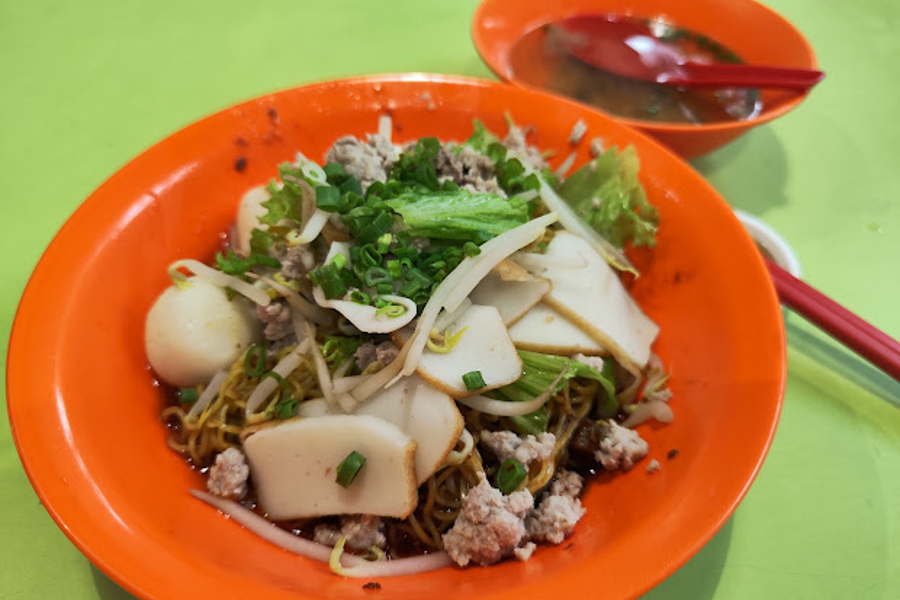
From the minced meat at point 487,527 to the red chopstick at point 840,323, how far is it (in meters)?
0.95

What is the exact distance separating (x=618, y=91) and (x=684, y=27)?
1.90ft

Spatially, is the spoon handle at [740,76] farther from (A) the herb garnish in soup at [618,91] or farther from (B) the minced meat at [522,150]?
(B) the minced meat at [522,150]

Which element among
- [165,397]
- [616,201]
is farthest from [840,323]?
[165,397]

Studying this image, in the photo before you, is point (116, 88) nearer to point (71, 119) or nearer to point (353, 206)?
point (71, 119)

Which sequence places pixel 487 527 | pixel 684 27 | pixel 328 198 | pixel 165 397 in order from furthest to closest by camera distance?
1. pixel 684 27
2. pixel 165 397
3. pixel 328 198
4. pixel 487 527

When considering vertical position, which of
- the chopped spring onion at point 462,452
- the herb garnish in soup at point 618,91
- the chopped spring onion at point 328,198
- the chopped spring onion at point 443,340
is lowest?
the chopped spring onion at point 462,452

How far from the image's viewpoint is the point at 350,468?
1237 mm

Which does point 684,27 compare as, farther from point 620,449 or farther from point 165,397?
point 165,397

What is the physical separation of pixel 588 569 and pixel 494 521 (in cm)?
19

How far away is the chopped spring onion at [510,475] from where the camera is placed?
50.9 inches

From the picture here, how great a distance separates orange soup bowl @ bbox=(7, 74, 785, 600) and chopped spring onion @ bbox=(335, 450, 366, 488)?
0.60 ft

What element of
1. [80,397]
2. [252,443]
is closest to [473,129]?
[252,443]

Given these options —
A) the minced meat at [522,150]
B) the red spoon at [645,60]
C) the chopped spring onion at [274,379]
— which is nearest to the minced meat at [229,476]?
the chopped spring onion at [274,379]

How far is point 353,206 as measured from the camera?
1.45m
